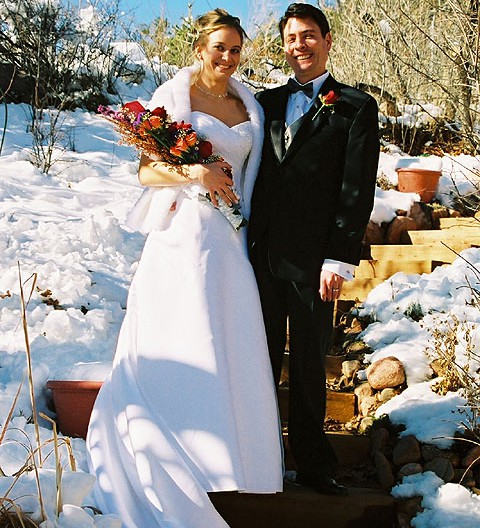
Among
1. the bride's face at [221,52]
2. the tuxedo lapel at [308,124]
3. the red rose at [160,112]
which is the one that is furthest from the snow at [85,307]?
the bride's face at [221,52]

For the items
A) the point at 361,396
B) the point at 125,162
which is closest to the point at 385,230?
the point at 361,396

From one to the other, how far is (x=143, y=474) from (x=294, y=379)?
0.79 metres

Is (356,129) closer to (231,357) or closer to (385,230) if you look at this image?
(231,357)

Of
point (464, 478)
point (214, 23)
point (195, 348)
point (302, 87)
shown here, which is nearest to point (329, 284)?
point (195, 348)

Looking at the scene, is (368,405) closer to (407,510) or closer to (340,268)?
(407,510)

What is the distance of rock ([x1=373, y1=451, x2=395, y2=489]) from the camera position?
326 cm

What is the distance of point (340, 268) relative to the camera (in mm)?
2910

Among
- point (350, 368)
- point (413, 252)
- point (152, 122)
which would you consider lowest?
point (350, 368)

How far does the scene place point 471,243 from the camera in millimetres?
5957

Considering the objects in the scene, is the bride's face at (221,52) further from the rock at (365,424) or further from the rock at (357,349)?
the rock at (357,349)

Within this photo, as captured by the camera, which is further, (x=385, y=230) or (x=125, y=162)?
(x=125, y=162)

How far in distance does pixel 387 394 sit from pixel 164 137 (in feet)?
6.47

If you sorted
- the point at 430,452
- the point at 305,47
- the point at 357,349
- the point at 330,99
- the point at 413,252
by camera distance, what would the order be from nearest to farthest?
the point at 330,99 < the point at 305,47 < the point at 430,452 < the point at 357,349 < the point at 413,252

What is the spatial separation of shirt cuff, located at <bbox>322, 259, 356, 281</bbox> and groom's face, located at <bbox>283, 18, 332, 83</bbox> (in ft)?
2.72
